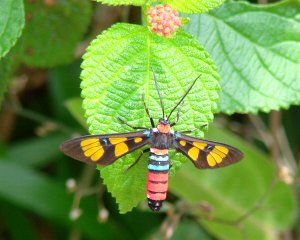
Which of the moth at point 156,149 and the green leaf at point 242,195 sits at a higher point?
the moth at point 156,149

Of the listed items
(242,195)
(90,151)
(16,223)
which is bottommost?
(16,223)

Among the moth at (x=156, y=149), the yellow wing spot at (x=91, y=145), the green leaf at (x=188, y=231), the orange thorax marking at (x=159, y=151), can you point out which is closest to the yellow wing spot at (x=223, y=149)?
the moth at (x=156, y=149)

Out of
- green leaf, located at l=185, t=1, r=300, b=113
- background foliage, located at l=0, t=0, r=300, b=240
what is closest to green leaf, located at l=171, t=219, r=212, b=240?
background foliage, located at l=0, t=0, r=300, b=240

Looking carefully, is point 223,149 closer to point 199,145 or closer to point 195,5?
point 199,145

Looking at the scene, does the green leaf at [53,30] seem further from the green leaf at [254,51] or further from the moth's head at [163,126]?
the moth's head at [163,126]

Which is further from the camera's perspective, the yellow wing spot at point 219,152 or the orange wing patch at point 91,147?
the yellow wing spot at point 219,152

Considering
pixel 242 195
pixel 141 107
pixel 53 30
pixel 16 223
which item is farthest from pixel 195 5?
pixel 16 223

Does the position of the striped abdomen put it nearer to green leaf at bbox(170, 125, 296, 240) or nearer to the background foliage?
the background foliage

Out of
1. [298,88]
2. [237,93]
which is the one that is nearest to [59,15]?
[237,93]
